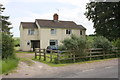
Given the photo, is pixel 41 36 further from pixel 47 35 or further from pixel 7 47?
pixel 7 47

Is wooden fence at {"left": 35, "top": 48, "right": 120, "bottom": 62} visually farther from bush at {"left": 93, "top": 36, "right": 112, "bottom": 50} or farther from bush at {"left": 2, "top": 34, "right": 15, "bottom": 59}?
bush at {"left": 2, "top": 34, "right": 15, "bottom": 59}

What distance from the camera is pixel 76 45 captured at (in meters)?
14.5

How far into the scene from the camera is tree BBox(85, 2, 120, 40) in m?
26.5

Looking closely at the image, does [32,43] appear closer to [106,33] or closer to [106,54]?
[106,33]

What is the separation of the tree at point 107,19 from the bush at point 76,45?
1329 centimetres

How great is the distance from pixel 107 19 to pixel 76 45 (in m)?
16.4

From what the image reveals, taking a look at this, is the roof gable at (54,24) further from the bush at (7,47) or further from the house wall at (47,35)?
the bush at (7,47)

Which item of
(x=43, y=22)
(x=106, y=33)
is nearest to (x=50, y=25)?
(x=43, y=22)

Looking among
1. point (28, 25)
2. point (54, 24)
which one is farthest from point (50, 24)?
point (28, 25)

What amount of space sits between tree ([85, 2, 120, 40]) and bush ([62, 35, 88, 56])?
13.3 metres

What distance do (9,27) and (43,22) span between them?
30.2ft

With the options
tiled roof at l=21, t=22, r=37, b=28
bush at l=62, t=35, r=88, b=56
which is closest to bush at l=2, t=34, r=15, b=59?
bush at l=62, t=35, r=88, b=56

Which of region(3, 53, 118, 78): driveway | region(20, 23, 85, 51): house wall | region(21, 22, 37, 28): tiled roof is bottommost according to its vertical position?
region(3, 53, 118, 78): driveway

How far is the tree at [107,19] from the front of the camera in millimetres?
26547
